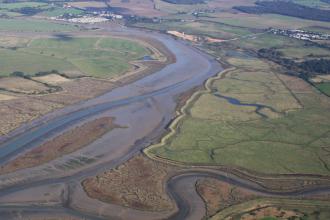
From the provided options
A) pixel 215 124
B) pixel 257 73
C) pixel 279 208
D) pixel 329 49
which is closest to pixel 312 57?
pixel 329 49

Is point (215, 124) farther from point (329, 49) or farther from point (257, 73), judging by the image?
point (329, 49)

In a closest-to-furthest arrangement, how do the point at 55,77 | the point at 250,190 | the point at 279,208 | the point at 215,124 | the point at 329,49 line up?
1. the point at 279,208
2. the point at 250,190
3. the point at 215,124
4. the point at 55,77
5. the point at 329,49

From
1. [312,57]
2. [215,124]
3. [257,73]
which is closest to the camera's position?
[215,124]

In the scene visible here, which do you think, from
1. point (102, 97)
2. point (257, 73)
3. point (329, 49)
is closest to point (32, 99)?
point (102, 97)

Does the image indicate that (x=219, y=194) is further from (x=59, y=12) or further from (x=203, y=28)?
(x=59, y=12)

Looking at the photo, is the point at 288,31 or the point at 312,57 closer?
the point at 312,57

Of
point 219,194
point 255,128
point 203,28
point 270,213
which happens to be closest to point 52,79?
point 255,128

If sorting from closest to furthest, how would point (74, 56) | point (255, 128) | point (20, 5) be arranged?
point (255, 128)
point (74, 56)
point (20, 5)
